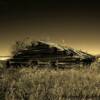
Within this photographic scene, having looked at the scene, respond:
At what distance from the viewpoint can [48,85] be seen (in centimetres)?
1004

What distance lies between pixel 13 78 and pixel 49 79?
31.4 inches

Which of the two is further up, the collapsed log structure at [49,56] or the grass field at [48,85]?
the collapsed log structure at [49,56]

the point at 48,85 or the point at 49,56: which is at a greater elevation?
the point at 49,56

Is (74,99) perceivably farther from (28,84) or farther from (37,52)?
(37,52)

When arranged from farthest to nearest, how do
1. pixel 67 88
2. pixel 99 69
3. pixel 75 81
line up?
pixel 99 69 < pixel 75 81 < pixel 67 88

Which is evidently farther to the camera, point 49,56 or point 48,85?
point 49,56

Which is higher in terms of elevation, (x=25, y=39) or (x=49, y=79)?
(x=25, y=39)

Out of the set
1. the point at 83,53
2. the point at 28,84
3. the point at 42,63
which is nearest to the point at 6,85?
the point at 28,84

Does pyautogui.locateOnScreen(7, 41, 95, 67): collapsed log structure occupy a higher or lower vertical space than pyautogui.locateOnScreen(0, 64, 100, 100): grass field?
higher

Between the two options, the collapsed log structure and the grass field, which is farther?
the collapsed log structure

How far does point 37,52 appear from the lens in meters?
13.4

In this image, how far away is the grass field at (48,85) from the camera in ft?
30.6

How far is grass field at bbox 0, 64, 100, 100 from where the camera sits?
9328mm

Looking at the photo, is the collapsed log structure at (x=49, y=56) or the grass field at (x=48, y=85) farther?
the collapsed log structure at (x=49, y=56)
